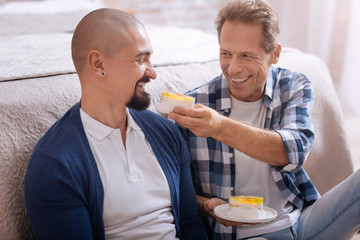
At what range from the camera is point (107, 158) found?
3.87 ft

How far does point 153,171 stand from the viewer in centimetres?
125

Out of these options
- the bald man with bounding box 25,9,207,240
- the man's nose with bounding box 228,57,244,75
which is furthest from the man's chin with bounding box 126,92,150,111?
the man's nose with bounding box 228,57,244,75

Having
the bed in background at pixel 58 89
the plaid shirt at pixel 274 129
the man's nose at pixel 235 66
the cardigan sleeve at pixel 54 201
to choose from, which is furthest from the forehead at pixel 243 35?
the cardigan sleeve at pixel 54 201

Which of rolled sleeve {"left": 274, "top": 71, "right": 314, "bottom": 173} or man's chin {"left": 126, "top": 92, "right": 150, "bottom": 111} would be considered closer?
man's chin {"left": 126, "top": 92, "right": 150, "bottom": 111}

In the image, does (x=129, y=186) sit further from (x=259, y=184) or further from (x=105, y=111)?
(x=259, y=184)

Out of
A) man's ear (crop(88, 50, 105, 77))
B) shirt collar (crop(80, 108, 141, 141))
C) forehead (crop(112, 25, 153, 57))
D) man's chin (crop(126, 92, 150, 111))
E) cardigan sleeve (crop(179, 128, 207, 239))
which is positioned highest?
forehead (crop(112, 25, 153, 57))

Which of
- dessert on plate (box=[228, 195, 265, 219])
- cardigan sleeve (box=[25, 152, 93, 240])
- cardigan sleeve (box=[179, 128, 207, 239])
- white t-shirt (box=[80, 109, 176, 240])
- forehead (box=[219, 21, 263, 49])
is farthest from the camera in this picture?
forehead (box=[219, 21, 263, 49])

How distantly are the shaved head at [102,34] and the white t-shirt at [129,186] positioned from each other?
0.17m

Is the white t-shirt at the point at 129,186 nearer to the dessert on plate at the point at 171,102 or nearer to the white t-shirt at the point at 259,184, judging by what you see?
the dessert on plate at the point at 171,102

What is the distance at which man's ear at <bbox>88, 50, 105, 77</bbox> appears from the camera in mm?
1170

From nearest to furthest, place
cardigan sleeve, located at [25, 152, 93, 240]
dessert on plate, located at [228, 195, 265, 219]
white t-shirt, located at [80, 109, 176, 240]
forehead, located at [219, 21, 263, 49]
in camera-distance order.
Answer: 1. cardigan sleeve, located at [25, 152, 93, 240]
2. white t-shirt, located at [80, 109, 176, 240]
3. dessert on plate, located at [228, 195, 265, 219]
4. forehead, located at [219, 21, 263, 49]

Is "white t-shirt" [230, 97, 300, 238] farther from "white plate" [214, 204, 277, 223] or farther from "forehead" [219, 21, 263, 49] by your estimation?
"forehead" [219, 21, 263, 49]

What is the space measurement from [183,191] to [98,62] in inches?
18.8

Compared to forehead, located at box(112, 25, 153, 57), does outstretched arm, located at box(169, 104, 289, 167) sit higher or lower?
lower
